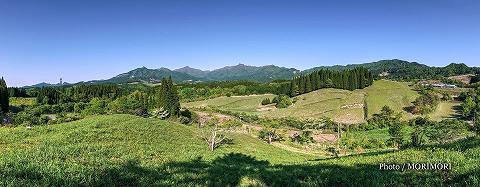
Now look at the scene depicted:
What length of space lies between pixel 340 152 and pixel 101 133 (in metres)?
51.1

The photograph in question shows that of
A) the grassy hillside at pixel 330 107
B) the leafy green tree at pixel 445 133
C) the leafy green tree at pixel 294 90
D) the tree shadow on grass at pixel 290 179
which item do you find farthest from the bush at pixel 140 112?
the tree shadow on grass at pixel 290 179

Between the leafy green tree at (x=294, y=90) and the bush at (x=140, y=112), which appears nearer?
the bush at (x=140, y=112)

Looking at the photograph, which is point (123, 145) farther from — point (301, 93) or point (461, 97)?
point (461, 97)

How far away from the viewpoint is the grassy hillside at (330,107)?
142 metres

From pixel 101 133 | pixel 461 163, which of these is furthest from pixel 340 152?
pixel 461 163

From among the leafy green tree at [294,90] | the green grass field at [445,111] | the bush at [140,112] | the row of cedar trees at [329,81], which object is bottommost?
the green grass field at [445,111]

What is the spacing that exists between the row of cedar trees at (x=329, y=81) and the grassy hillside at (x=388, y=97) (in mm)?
6135

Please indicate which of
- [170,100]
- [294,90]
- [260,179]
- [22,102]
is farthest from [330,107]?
[22,102]

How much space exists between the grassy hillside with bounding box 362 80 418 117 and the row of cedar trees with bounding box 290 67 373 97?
6.14 m

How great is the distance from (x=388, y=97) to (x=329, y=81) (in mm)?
29516

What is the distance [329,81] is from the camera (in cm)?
18700

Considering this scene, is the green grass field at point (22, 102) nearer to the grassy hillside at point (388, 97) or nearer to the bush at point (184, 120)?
the bush at point (184, 120)

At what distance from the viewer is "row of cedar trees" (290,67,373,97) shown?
615 ft

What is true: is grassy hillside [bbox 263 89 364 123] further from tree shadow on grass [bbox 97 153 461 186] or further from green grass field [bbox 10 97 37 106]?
tree shadow on grass [bbox 97 153 461 186]
